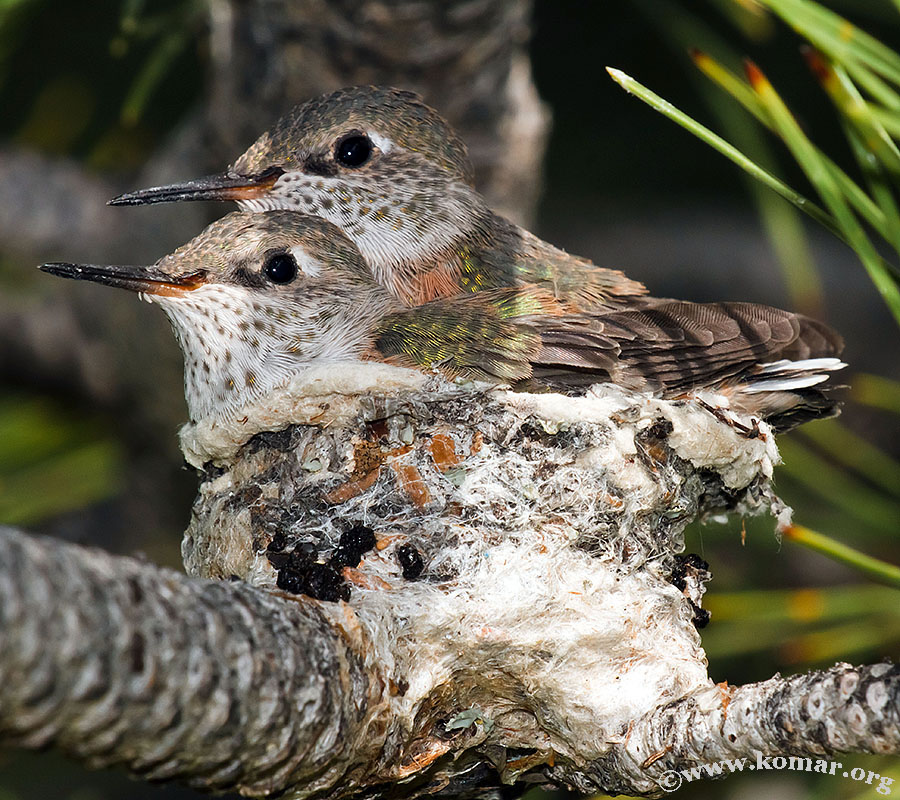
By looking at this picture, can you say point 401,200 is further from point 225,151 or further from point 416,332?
point 225,151

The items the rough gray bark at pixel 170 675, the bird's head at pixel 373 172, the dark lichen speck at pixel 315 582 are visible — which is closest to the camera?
the rough gray bark at pixel 170 675

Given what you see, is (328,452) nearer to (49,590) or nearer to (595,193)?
(49,590)

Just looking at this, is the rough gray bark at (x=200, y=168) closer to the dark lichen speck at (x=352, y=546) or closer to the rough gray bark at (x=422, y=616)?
the rough gray bark at (x=422, y=616)

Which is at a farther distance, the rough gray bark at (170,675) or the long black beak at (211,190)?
the long black beak at (211,190)

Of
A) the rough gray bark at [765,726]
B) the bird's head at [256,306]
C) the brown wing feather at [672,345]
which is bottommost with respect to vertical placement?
the rough gray bark at [765,726]

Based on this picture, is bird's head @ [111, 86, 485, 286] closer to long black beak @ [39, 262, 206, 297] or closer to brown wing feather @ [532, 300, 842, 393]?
long black beak @ [39, 262, 206, 297]

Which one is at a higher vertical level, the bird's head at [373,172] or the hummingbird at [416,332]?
the bird's head at [373,172]

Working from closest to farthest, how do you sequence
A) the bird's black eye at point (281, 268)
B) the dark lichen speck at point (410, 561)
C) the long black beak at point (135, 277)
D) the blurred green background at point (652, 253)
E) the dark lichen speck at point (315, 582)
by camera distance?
the dark lichen speck at point (315, 582), the dark lichen speck at point (410, 561), the long black beak at point (135, 277), the bird's black eye at point (281, 268), the blurred green background at point (652, 253)

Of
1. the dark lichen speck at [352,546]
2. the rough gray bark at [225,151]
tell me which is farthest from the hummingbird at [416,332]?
the rough gray bark at [225,151]

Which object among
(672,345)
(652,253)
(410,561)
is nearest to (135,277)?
(410,561)
